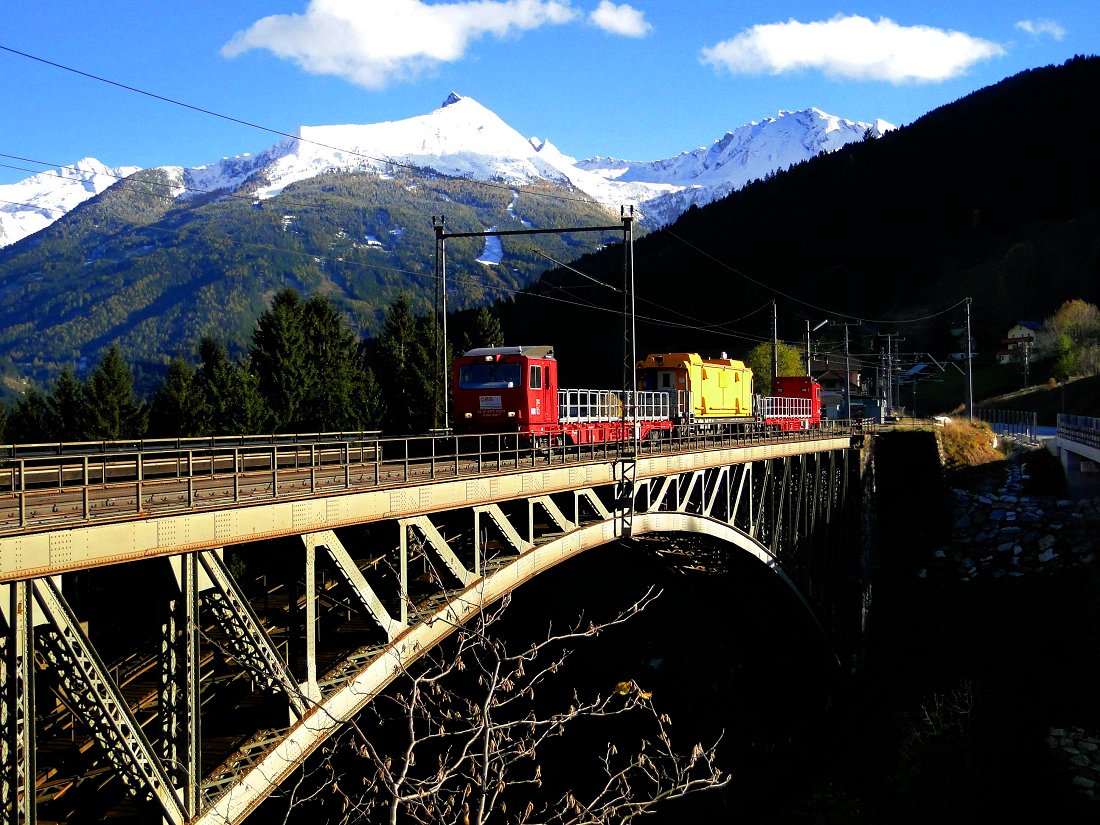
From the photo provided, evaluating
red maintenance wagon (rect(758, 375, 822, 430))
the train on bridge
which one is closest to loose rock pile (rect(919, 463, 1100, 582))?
red maintenance wagon (rect(758, 375, 822, 430))

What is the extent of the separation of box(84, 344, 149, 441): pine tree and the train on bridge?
2270cm

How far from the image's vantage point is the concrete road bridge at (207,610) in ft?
30.3

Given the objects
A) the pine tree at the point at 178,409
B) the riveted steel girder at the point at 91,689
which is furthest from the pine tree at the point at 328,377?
the riveted steel girder at the point at 91,689

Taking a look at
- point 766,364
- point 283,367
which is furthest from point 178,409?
point 766,364

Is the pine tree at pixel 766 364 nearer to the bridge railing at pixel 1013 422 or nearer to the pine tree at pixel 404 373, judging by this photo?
the bridge railing at pixel 1013 422

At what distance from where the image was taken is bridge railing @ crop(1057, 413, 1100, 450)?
44.8 metres

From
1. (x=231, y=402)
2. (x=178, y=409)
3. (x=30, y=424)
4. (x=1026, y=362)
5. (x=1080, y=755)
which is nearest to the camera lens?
(x=1080, y=755)

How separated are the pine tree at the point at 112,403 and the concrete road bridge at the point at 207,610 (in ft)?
84.6

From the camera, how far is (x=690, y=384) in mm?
38594

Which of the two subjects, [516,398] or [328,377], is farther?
[328,377]

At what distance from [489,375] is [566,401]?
3.28 m

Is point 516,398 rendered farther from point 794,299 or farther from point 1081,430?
point 794,299

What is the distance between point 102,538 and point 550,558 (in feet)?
30.8

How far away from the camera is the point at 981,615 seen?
138 ft
